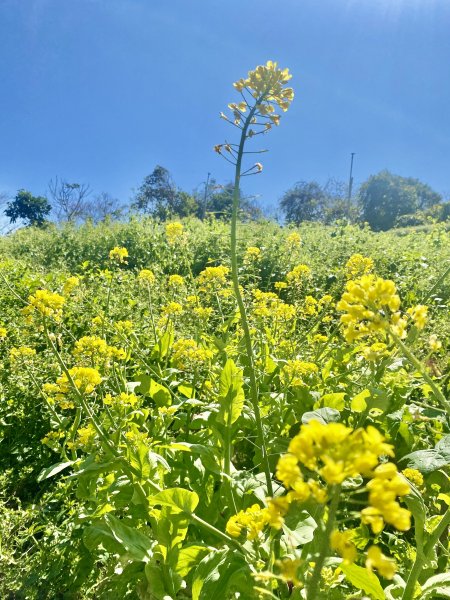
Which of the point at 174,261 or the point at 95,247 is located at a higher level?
the point at 95,247

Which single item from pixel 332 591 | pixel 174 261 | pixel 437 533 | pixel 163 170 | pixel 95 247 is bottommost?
pixel 332 591

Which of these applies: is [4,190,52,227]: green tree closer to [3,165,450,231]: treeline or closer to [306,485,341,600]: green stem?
[3,165,450,231]: treeline

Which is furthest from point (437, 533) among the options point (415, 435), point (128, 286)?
point (128, 286)

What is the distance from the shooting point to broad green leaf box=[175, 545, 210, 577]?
1.40m

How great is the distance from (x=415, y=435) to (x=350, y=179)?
49306mm

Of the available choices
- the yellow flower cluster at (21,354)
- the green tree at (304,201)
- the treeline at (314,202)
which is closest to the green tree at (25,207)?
the treeline at (314,202)

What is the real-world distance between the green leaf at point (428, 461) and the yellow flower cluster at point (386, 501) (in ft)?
2.66

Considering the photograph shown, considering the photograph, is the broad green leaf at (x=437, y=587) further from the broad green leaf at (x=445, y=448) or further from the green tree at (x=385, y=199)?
the green tree at (x=385, y=199)

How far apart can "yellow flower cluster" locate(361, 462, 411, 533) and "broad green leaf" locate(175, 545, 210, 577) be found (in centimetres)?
93

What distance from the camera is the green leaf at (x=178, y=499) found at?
1.38m

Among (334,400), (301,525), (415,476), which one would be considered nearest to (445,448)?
(415,476)

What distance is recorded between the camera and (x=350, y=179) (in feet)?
158

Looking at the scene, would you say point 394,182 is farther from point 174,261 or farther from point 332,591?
point 332,591

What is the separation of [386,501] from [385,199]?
4881 centimetres
